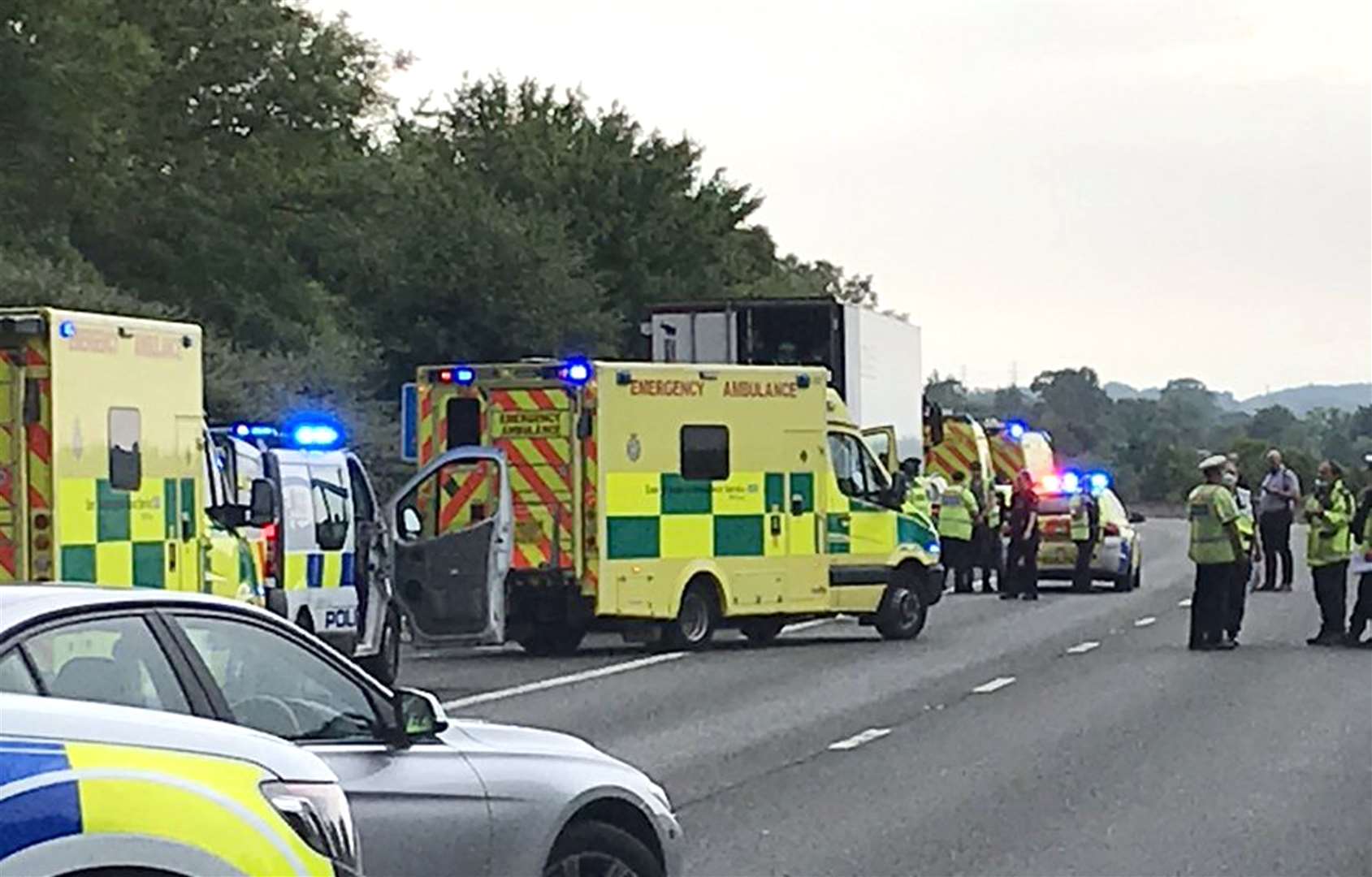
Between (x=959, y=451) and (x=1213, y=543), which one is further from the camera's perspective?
(x=959, y=451)

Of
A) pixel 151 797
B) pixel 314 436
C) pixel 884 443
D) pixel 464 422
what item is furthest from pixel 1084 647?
pixel 151 797

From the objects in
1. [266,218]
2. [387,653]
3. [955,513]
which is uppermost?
[266,218]

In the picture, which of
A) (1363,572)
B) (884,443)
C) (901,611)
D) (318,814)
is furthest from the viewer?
(884,443)

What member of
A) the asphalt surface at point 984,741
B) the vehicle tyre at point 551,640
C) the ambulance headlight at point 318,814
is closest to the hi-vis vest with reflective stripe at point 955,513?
the asphalt surface at point 984,741

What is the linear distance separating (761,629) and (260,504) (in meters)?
7.52

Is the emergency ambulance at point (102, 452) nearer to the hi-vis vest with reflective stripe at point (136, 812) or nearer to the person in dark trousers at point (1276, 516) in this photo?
the hi-vis vest with reflective stripe at point (136, 812)

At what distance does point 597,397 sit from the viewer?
869 inches

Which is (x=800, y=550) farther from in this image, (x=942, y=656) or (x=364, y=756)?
(x=364, y=756)

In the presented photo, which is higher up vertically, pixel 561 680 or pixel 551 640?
pixel 551 640

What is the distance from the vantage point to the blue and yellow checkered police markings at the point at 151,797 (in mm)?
4977

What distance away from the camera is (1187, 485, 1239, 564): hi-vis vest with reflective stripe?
853 inches

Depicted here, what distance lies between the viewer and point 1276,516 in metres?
32.1

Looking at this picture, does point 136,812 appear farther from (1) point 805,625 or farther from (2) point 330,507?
(1) point 805,625

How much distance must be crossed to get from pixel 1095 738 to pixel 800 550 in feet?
26.3
